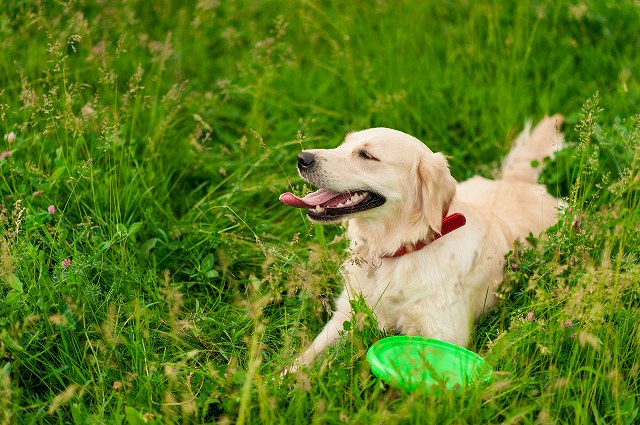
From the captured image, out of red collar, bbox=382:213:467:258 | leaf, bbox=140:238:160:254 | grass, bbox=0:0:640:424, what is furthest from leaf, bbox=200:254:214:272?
red collar, bbox=382:213:467:258

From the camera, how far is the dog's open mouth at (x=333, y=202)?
281 cm

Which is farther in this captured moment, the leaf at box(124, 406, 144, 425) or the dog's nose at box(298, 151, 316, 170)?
the dog's nose at box(298, 151, 316, 170)

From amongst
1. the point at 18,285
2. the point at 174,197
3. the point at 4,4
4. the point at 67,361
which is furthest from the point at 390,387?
the point at 4,4

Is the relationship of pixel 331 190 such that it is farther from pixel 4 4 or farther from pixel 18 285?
pixel 4 4

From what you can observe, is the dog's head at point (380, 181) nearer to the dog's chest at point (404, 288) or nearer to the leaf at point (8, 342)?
the dog's chest at point (404, 288)

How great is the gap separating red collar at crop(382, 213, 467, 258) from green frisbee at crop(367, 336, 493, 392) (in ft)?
1.40

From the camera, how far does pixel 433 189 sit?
2.79m

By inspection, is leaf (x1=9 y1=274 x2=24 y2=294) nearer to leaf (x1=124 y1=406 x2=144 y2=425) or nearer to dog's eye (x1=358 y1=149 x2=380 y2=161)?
leaf (x1=124 y1=406 x2=144 y2=425)

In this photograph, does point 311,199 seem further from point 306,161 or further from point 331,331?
point 331,331

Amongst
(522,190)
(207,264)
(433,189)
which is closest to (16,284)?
(207,264)

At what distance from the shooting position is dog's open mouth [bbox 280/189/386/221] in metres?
2.81

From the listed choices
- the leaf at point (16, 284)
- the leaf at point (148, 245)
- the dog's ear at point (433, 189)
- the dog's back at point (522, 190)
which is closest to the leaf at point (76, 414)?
the leaf at point (16, 284)

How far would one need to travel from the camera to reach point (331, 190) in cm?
286

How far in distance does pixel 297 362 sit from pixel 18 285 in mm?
1042
